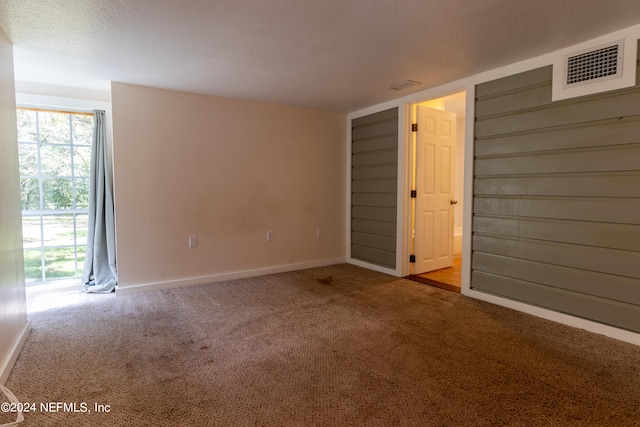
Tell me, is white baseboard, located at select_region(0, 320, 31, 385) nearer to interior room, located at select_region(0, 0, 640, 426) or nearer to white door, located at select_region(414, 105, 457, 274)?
interior room, located at select_region(0, 0, 640, 426)

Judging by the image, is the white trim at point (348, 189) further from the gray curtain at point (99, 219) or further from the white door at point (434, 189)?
the gray curtain at point (99, 219)

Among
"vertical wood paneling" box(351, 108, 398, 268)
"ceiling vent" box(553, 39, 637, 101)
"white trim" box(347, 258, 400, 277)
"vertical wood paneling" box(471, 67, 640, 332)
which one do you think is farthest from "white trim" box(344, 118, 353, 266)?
"ceiling vent" box(553, 39, 637, 101)

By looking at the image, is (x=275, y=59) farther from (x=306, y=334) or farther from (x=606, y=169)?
(x=606, y=169)

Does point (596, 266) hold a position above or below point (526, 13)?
below

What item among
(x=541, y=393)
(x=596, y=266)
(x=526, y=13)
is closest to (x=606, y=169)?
(x=596, y=266)

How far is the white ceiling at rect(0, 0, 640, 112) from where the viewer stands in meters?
2.12

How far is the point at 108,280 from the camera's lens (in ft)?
13.1

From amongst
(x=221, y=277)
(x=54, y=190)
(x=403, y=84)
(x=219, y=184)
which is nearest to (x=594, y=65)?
(x=403, y=84)

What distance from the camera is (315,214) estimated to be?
4.96 meters

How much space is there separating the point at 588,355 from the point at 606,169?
4.43 feet

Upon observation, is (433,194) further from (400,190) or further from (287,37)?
(287,37)

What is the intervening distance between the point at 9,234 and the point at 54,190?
1.93m

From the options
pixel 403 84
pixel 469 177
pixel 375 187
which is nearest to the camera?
pixel 469 177

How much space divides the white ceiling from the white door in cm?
97
